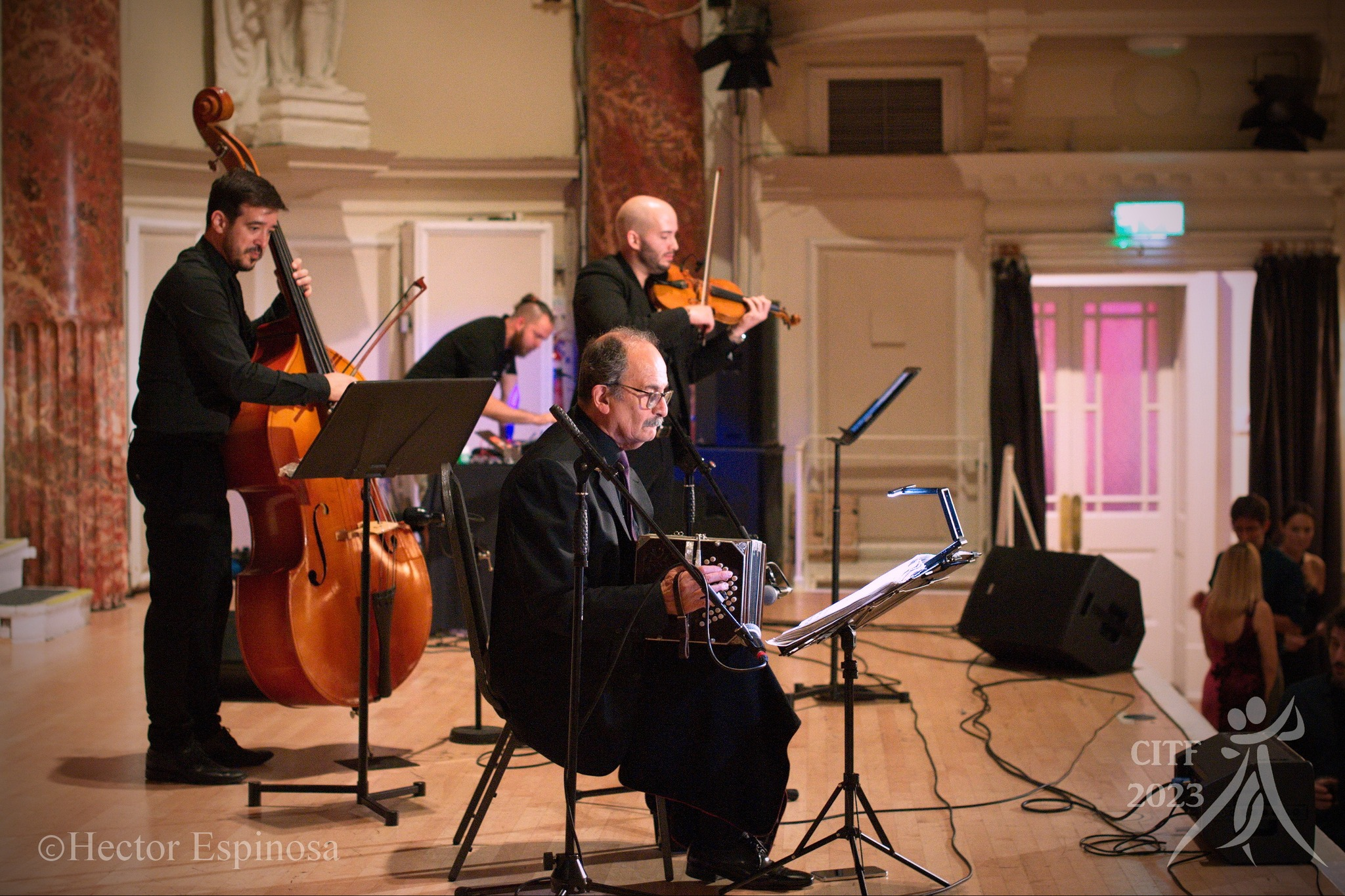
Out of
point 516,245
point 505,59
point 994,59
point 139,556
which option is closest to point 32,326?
point 139,556

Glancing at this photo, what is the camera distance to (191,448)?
11.8 ft

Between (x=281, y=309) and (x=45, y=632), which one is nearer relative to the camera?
(x=281, y=309)

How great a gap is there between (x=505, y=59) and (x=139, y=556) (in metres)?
3.73

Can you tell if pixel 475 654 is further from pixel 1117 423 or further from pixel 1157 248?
pixel 1117 423

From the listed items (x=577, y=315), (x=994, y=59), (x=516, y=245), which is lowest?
(x=577, y=315)

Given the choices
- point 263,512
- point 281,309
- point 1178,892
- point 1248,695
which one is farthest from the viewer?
point 1248,695

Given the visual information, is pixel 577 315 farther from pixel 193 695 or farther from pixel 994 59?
pixel 994 59

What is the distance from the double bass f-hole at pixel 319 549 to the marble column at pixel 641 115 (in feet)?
14.7

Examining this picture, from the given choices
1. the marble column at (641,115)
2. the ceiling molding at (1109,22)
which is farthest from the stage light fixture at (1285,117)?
the marble column at (641,115)

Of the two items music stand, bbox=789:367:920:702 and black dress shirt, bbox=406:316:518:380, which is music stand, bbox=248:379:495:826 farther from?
black dress shirt, bbox=406:316:518:380

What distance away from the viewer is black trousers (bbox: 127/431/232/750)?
3.57 meters

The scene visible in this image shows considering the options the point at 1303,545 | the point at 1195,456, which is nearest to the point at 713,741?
the point at 1303,545

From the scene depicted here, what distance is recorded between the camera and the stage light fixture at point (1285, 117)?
7699 mm

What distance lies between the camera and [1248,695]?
4824mm
